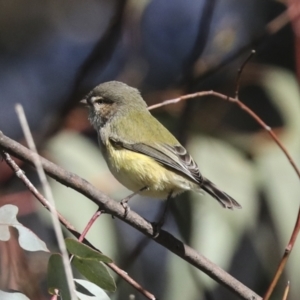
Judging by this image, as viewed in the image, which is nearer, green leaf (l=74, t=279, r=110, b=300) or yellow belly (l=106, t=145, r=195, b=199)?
green leaf (l=74, t=279, r=110, b=300)

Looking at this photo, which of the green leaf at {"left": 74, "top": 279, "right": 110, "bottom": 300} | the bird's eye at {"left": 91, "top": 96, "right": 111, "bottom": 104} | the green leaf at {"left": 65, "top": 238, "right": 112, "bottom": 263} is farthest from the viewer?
the bird's eye at {"left": 91, "top": 96, "right": 111, "bottom": 104}

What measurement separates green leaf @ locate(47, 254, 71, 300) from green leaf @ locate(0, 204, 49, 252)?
0.04 m

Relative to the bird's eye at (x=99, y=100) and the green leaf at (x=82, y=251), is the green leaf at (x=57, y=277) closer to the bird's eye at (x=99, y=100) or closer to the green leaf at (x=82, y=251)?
the green leaf at (x=82, y=251)

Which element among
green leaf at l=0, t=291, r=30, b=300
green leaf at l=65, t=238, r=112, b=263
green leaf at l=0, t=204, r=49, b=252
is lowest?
green leaf at l=0, t=291, r=30, b=300

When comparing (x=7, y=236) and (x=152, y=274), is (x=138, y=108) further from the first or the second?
(x=152, y=274)

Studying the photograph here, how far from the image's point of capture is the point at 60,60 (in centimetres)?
468

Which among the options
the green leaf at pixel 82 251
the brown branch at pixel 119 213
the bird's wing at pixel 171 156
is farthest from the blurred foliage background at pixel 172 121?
the green leaf at pixel 82 251

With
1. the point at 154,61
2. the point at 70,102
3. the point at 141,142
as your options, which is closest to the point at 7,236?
the point at 141,142

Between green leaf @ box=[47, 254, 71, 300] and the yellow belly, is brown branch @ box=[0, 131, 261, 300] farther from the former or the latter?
the yellow belly

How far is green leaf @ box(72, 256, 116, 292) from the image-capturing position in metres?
1.44

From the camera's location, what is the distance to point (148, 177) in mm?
2178

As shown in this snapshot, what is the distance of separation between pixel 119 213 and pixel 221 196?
63 centimetres

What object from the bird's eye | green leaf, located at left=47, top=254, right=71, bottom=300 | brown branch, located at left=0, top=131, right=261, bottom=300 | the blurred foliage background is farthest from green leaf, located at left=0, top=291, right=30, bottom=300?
the bird's eye

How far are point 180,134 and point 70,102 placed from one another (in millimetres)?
575
